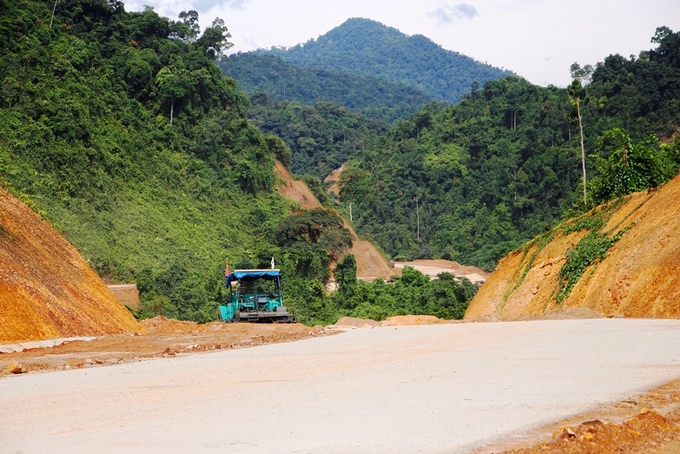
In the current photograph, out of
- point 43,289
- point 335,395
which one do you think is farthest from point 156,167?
point 335,395

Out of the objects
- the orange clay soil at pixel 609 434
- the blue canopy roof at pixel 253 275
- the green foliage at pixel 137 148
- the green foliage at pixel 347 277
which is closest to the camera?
the orange clay soil at pixel 609 434

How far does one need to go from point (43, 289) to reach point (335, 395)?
13.9 m

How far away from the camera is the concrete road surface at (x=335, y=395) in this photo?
888 centimetres

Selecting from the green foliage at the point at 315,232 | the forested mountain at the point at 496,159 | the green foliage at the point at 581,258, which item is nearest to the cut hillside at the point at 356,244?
the green foliage at the point at 315,232

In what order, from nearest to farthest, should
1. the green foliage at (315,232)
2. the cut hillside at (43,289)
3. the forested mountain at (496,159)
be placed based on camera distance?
the cut hillside at (43,289) → the green foliage at (315,232) → the forested mountain at (496,159)

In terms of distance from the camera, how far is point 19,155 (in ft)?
180

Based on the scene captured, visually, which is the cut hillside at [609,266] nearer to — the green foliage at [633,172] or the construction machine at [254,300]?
the green foliage at [633,172]

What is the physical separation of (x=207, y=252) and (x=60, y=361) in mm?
44992

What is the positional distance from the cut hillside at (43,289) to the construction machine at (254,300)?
4164 millimetres

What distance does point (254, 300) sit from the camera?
3089 centimetres

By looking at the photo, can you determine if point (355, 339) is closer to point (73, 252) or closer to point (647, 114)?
point (73, 252)

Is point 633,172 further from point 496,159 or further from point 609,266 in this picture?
point 496,159

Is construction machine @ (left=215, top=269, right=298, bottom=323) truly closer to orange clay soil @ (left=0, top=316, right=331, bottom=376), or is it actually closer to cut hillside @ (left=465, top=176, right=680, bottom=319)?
orange clay soil @ (left=0, top=316, right=331, bottom=376)

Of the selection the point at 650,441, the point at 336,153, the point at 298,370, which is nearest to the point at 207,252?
the point at 298,370
